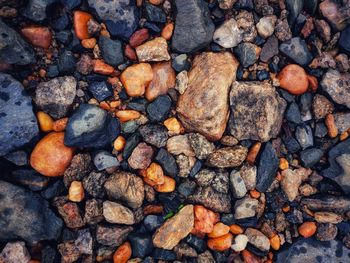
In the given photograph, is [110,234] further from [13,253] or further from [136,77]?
[136,77]

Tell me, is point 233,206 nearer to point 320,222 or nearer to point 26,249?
point 320,222

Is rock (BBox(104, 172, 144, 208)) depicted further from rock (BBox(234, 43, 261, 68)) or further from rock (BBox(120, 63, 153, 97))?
rock (BBox(234, 43, 261, 68))

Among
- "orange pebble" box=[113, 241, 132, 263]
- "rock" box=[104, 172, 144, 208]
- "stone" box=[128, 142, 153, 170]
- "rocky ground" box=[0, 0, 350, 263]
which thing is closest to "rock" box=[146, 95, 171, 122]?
"rocky ground" box=[0, 0, 350, 263]

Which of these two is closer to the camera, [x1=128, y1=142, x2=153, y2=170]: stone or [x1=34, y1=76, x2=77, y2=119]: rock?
[x1=34, y1=76, x2=77, y2=119]: rock

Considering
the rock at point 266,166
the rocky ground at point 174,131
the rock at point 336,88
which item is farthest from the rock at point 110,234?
the rock at point 336,88

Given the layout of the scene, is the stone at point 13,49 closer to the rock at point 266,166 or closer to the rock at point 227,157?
the rock at point 227,157

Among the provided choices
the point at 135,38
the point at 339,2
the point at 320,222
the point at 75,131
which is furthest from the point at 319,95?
the point at 75,131
